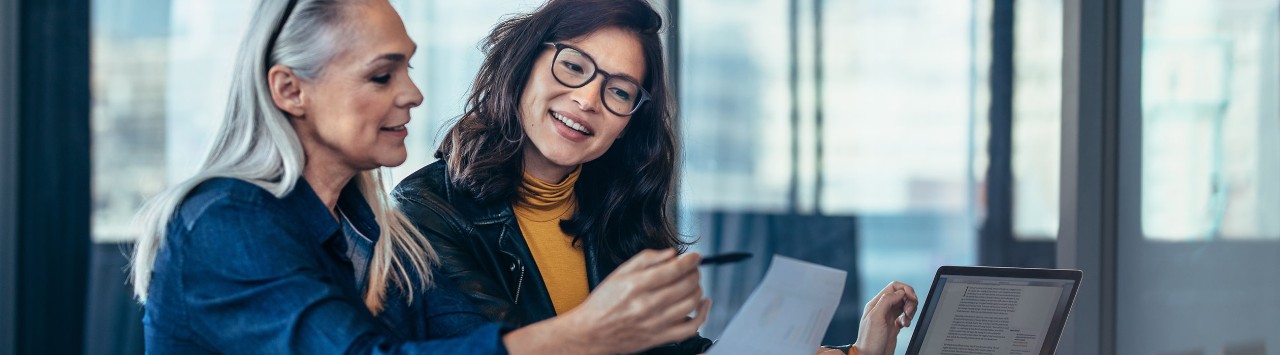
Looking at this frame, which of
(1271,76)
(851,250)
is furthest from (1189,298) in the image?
(851,250)

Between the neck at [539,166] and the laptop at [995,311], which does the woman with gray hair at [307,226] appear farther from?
the laptop at [995,311]

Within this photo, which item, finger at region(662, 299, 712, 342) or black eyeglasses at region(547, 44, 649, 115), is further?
black eyeglasses at region(547, 44, 649, 115)

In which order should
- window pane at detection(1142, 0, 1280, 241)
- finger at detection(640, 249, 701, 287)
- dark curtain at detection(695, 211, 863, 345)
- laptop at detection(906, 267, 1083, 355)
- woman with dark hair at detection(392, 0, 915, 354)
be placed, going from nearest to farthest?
finger at detection(640, 249, 701, 287) → laptop at detection(906, 267, 1083, 355) → woman with dark hair at detection(392, 0, 915, 354) → window pane at detection(1142, 0, 1280, 241) → dark curtain at detection(695, 211, 863, 345)

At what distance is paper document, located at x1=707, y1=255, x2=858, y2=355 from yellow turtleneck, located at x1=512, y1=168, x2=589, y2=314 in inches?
16.6

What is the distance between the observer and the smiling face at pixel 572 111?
1867 millimetres

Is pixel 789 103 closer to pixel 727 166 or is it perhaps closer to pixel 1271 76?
pixel 727 166

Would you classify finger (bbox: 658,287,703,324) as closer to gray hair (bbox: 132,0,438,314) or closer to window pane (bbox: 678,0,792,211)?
gray hair (bbox: 132,0,438,314)

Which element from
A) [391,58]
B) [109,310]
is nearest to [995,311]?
[391,58]

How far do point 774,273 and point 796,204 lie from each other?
2.62 m

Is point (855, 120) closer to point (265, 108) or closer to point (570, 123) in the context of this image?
point (570, 123)

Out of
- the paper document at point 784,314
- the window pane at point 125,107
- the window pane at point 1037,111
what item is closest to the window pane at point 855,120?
the window pane at point 1037,111

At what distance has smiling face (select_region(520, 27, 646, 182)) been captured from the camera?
6.13 ft

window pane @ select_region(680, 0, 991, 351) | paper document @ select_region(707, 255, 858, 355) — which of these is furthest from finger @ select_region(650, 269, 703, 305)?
window pane @ select_region(680, 0, 991, 351)

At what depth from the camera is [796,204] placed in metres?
4.05
